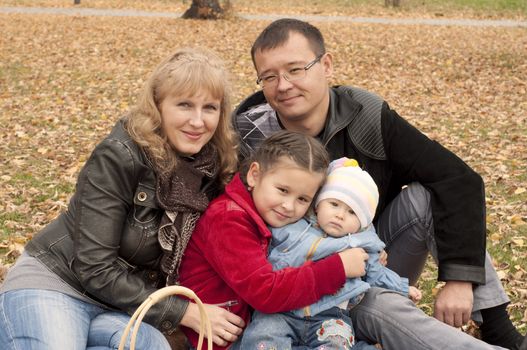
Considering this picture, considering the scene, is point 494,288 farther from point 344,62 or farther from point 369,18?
point 369,18

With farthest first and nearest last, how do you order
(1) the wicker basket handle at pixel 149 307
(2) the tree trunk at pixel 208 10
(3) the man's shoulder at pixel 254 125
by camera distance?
(2) the tree trunk at pixel 208 10, (3) the man's shoulder at pixel 254 125, (1) the wicker basket handle at pixel 149 307

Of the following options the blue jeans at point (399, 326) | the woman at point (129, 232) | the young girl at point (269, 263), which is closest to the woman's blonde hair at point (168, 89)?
the woman at point (129, 232)

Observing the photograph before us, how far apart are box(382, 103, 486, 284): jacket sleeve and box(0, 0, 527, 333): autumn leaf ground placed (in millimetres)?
1255

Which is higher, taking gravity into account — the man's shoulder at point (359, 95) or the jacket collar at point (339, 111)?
the man's shoulder at point (359, 95)

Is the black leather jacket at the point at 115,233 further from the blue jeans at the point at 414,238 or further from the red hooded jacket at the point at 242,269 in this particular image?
the blue jeans at the point at 414,238

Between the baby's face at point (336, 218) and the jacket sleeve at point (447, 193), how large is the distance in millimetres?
574

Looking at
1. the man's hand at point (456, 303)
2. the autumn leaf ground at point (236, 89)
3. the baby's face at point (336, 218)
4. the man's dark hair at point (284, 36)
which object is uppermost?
the man's dark hair at point (284, 36)

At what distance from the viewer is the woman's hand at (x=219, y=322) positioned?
3055 millimetres

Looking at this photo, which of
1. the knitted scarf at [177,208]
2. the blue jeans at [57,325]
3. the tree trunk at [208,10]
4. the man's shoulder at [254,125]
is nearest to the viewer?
the blue jeans at [57,325]

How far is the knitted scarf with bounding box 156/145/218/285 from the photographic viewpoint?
3.12 meters

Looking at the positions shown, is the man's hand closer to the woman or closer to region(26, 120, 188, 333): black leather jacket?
the woman

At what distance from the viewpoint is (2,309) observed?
2992 mm

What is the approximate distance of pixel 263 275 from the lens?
9.61ft

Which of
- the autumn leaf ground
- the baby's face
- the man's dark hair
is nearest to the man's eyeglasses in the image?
the man's dark hair
